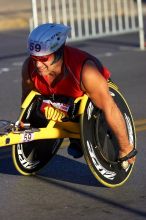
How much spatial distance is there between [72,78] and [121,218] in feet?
3.80

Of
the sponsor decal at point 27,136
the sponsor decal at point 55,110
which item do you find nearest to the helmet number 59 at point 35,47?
the sponsor decal at point 55,110

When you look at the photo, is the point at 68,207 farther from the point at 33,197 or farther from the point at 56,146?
the point at 56,146

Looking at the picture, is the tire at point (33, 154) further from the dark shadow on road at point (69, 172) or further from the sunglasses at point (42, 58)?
the sunglasses at point (42, 58)

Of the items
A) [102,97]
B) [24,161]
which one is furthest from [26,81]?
[102,97]

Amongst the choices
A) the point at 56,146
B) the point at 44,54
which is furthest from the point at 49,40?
the point at 56,146

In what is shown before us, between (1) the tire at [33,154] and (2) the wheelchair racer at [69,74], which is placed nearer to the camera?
(2) the wheelchair racer at [69,74]

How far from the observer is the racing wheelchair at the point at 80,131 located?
6633mm

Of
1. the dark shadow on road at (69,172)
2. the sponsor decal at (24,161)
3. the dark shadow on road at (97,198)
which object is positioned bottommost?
the dark shadow on road at (69,172)

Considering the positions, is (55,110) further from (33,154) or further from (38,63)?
(33,154)

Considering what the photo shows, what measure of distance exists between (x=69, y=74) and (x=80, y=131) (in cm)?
43

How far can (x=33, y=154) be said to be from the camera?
7.29 metres

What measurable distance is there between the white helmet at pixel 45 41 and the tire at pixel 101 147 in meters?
0.47

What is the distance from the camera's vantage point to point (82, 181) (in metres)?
7.11

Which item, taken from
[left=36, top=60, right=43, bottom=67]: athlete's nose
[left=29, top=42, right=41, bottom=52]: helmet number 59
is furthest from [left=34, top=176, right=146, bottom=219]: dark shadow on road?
[left=29, top=42, right=41, bottom=52]: helmet number 59
